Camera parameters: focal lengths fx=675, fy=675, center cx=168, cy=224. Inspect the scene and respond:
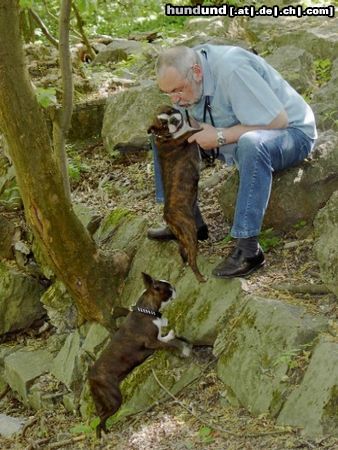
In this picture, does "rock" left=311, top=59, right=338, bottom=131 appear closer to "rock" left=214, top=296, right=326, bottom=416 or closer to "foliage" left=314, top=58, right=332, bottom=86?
"foliage" left=314, top=58, right=332, bottom=86

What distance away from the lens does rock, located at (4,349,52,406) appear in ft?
21.3

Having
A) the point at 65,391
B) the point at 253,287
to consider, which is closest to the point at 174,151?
the point at 253,287

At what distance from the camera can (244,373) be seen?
15.2 ft

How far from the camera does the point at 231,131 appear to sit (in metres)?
4.97

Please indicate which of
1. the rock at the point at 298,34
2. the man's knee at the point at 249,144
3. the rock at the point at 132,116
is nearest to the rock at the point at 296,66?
the rock at the point at 298,34

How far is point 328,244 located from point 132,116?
3748mm

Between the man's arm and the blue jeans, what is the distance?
42mm

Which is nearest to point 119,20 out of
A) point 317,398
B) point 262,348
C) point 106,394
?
point 106,394

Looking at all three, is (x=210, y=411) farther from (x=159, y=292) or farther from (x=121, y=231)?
(x=121, y=231)

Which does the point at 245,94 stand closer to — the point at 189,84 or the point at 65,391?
the point at 189,84

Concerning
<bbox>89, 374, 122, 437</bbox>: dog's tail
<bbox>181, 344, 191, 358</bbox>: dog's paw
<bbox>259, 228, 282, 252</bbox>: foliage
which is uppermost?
<bbox>259, 228, 282, 252</bbox>: foliage

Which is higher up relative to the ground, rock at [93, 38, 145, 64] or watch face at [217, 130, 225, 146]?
watch face at [217, 130, 225, 146]

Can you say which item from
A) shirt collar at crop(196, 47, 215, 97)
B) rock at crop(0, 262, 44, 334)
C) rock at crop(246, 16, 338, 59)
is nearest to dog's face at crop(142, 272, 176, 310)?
shirt collar at crop(196, 47, 215, 97)

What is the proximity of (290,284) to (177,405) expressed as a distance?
122cm
